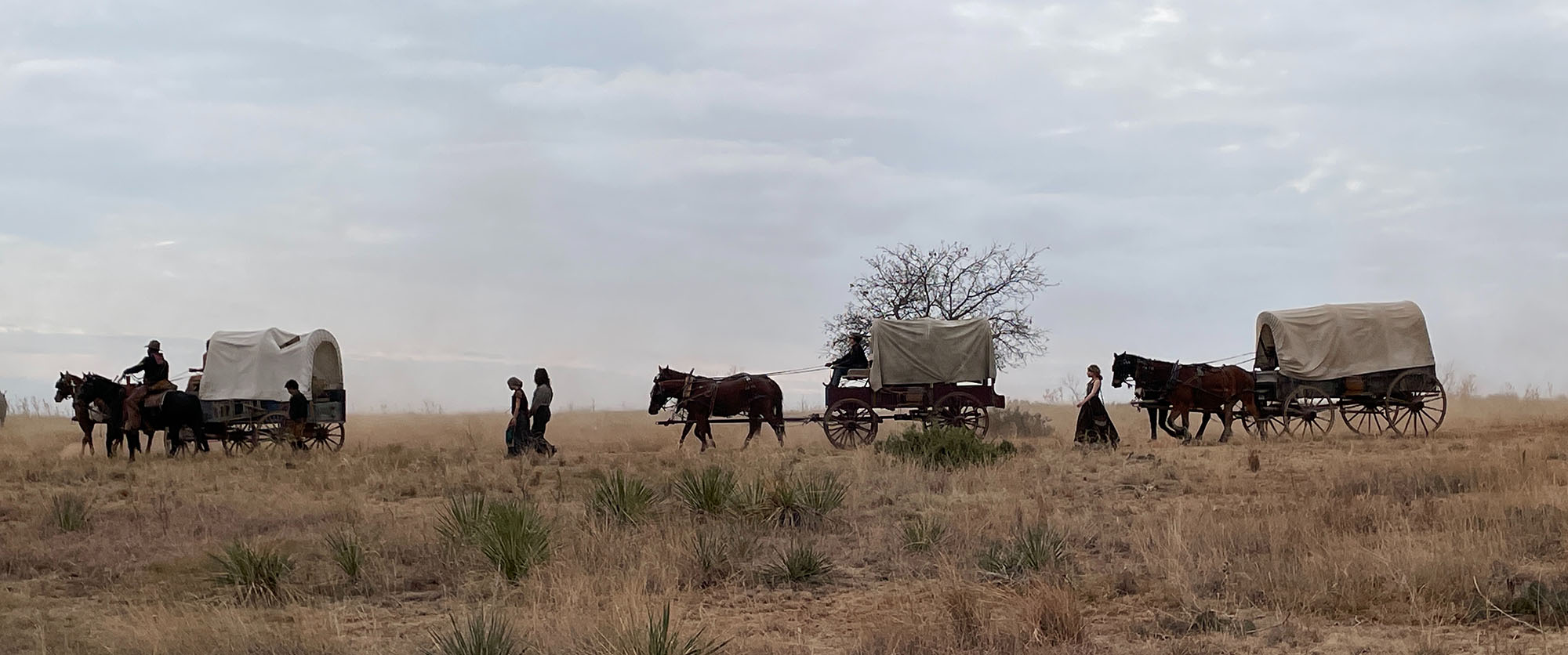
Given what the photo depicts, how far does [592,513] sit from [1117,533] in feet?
14.7

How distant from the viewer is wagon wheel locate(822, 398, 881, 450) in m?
21.8

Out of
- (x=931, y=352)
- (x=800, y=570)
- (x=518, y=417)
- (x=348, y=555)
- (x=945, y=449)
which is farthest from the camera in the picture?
(x=931, y=352)

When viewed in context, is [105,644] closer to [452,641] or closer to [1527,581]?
[452,641]

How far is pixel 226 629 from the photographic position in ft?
22.6

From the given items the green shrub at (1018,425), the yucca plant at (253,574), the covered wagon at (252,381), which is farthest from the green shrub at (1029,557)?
the green shrub at (1018,425)

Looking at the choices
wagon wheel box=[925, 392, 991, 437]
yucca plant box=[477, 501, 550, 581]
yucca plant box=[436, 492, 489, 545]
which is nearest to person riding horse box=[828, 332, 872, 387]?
wagon wheel box=[925, 392, 991, 437]

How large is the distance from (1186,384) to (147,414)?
1754 centimetres

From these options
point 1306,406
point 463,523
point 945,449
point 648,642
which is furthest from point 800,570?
point 1306,406

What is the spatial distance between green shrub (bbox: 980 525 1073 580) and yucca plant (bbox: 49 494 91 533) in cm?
868

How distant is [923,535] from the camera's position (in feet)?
30.8

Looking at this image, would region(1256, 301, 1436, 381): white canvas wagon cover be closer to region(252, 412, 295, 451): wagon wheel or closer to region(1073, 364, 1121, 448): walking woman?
region(1073, 364, 1121, 448): walking woman

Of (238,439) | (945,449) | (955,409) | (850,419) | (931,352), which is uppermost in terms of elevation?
(931,352)

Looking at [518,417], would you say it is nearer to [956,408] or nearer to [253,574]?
[956,408]

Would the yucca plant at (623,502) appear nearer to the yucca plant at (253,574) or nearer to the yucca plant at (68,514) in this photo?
the yucca plant at (253,574)
